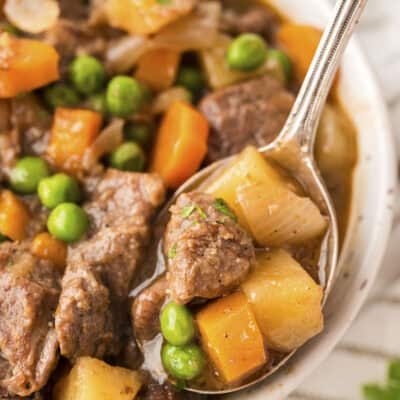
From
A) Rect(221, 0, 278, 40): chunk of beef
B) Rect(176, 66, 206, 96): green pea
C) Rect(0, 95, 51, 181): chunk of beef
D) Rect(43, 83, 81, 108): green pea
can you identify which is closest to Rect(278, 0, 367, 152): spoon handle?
Rect(176, 66, 206, 96): green pea

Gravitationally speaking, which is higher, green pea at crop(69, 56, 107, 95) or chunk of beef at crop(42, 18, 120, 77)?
chunk of beef at crop(42, 18, 120, 77)

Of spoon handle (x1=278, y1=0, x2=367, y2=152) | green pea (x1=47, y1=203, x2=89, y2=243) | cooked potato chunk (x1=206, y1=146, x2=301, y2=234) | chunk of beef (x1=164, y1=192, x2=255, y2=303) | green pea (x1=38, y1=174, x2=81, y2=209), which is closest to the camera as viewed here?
chunk of beef (x1=164, y1=192, x2=255, y2=303)

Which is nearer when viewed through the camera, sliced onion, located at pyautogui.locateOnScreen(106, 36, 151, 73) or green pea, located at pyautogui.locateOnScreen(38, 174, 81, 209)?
green pea, located at pyautogui.locateOnScreen(38, 174, 81, 209)

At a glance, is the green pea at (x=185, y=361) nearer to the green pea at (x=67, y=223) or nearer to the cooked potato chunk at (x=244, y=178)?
the cooked potato chunk at (x=244, y=178)

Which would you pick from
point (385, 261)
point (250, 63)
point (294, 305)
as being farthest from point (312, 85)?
point (385, 261)

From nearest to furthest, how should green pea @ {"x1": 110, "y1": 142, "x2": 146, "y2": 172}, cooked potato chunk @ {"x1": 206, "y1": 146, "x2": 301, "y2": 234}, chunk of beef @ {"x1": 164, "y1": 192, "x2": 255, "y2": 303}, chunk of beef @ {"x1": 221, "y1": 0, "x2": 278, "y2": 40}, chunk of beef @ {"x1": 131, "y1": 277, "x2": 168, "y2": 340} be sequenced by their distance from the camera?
chunk of beef @ {"x1": 164, "y1": 192, "x2": 255, "y2": 303}
chunk of beef @ {"x1": 131, "y1": 277, "x2": 168, "y2": 340}
cooked potato chunk @ {"x1": 206, "y1": 146, "x2": 301, "y2": 234}
green pea @ {"x1": 110, "y1": 142, "x2": 146, "y2": 172}
chunk of beef @ {"x1": 221, "y1": 0, "x2": 278, "y2": 40}

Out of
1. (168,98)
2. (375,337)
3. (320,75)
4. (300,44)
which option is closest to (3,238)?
(168,98)

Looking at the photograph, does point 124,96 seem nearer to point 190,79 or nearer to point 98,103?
point 98,103

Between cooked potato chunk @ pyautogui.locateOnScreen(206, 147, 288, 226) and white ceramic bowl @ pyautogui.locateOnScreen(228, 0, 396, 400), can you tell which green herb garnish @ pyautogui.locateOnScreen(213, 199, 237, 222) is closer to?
cooked potato chunk @ pyautogui.locateOnScreen(206, 147, 288, 226)

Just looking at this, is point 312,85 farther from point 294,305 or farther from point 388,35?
point 388,35
